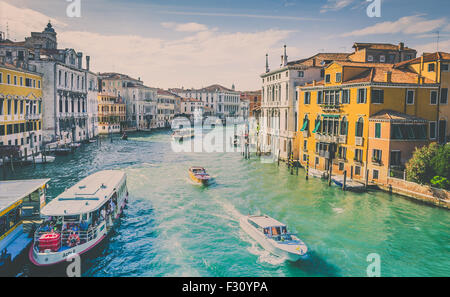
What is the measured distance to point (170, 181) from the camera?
25609mm

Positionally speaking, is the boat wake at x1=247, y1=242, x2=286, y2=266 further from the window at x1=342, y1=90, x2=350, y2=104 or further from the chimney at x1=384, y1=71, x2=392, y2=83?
the chimney at x1=384, y1=71, x2=392, y2=83

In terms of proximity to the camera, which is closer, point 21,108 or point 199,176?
point 199,176

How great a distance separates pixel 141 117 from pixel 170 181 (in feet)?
176

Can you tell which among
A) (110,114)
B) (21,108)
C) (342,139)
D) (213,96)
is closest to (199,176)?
(342,139)

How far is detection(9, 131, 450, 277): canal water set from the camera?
40.2ft

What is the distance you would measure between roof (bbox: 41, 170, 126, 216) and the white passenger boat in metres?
6.43

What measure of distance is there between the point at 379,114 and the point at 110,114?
5579cm

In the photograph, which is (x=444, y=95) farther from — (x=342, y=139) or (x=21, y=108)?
(x=21, y=108)

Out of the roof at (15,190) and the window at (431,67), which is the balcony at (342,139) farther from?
the roof at (15,190)

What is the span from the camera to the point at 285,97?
33.8 metres

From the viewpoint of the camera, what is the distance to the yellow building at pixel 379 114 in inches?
850
